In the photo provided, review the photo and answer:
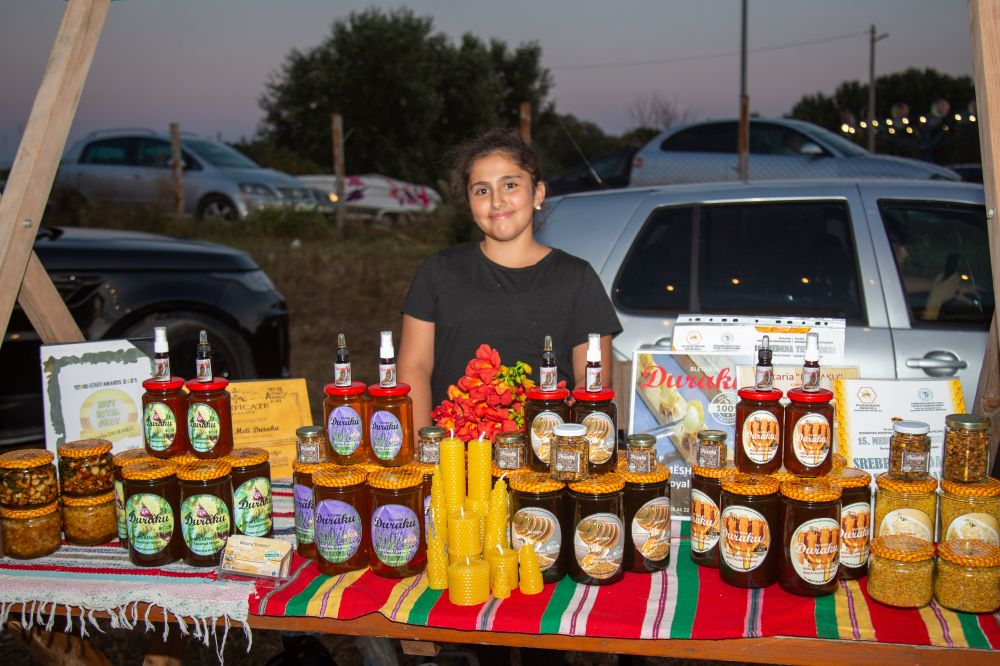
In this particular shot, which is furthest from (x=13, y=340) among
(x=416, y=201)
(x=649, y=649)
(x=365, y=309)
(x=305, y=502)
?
(x=416, y=201)

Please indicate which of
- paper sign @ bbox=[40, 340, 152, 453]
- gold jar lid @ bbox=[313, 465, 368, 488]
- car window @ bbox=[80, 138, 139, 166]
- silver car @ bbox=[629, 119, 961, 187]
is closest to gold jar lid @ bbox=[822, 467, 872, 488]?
gold jar lid @ bbox=[313, 465, 368, 488]

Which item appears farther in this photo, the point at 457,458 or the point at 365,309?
the point at 365,309

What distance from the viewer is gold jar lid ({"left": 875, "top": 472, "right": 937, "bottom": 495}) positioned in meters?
1.92

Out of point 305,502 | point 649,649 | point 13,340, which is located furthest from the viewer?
point 13,340

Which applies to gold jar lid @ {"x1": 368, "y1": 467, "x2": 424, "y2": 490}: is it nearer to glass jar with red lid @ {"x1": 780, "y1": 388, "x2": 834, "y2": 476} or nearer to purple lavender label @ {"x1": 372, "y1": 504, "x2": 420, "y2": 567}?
purple lavender label @ {"x1": 372, "y1": 504, "x2": 420, "y2": 567}

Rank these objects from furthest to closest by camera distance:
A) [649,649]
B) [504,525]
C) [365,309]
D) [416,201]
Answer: [416,201] < [365,309] < [504,525] < [649,649]

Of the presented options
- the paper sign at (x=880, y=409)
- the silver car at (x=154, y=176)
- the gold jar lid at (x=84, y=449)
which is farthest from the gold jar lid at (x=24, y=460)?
the silver car at (x=154, y=176)

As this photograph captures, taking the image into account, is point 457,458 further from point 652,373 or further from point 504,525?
point 652,373

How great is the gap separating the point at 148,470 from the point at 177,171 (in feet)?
36.0

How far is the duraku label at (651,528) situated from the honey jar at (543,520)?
6.9 inches

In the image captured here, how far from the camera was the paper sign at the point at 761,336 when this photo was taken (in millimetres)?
2652

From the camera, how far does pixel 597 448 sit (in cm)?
202

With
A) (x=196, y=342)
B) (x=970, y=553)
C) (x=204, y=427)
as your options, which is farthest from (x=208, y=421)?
(x=196, y=342)

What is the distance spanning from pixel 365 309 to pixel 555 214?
6991 millimetres
